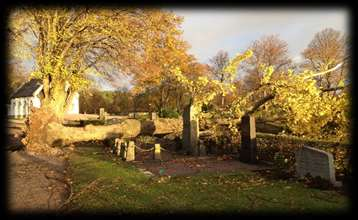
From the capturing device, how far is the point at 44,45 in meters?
17.5

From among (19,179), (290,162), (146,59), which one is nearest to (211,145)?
(290,162)

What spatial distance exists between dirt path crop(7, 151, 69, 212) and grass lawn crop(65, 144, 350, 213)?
45cm

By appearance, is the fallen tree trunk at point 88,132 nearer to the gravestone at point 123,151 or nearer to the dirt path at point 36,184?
the dirt path at point 36,184

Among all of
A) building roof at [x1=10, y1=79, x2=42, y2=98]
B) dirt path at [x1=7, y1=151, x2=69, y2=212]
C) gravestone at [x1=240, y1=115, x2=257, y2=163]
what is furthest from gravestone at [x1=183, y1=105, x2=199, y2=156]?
building roof at [x1=10, y1=79, x2=42, y2=98]

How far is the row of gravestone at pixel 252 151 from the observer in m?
7.97

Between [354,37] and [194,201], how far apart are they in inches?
284

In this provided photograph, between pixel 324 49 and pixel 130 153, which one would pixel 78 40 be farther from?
pixel 324 49

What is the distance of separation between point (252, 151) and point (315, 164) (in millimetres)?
4037

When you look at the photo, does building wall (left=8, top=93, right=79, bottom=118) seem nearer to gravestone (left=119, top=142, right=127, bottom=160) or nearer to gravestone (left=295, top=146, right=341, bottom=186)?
gravestone (left=119, top=142, right=127, bottom=160)

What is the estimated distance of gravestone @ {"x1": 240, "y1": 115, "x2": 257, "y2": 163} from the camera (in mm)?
12336

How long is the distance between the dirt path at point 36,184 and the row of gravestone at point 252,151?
5878mm

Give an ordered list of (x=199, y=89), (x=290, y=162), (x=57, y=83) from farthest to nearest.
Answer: (x=57, y=83) < (x=199, y=89) < (x=290, y=162)

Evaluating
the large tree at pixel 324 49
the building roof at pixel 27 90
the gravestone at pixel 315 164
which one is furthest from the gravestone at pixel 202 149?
the building roof at pixel 27 90

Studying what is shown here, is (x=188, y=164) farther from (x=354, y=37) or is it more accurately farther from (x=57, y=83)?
(x=57, y=83)
